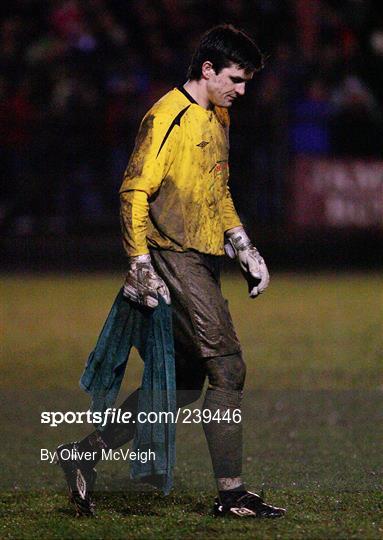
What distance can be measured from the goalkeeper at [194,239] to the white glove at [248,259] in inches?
7.9

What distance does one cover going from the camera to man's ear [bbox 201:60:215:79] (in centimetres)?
615

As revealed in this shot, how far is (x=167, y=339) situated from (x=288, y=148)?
1225 cm

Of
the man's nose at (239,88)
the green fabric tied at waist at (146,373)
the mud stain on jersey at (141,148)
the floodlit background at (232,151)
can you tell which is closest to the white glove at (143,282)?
the green fabric tied at waist at (146,373)

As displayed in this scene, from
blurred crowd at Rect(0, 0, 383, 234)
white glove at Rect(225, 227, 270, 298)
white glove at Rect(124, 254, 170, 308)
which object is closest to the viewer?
white glove at Rect(124, 254, 170, 308)

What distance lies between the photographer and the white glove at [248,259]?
6.40 metres

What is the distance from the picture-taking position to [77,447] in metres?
6.25

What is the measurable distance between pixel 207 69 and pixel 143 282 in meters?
1.01

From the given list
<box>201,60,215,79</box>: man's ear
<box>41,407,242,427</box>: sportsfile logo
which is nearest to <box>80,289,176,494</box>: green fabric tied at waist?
<box>41,407,242,427</box>: sportsfile logo

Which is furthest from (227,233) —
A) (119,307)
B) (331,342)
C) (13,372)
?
(331,342)

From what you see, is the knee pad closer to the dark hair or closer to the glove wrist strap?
the glove wrist strap

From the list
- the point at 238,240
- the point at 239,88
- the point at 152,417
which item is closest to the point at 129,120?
the point at 238,240

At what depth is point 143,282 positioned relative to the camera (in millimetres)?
5902

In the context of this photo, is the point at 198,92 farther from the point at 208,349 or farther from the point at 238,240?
the point at 208,349

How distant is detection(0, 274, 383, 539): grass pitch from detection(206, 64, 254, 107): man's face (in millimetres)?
1835
